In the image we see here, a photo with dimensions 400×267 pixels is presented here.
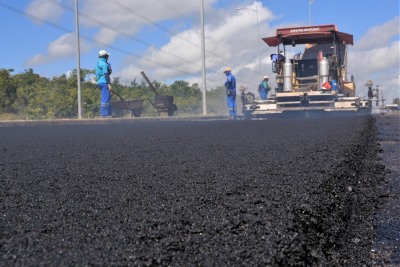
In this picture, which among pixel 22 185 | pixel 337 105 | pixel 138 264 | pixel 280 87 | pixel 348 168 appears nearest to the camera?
pixel 138 264

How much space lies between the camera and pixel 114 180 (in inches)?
92.4

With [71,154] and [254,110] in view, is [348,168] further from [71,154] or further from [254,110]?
[254,110]

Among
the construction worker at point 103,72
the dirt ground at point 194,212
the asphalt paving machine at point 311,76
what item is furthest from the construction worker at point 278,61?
the dirt ground at point 194,212

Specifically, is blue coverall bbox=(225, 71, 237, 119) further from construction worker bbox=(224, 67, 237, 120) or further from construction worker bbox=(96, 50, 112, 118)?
construction worker bbox=(96, 50, 112, 118)

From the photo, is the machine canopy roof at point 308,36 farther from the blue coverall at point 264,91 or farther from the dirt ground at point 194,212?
the dirt ground at point 194,212

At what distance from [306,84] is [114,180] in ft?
48.9

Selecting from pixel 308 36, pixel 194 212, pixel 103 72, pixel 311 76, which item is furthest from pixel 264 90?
pixel 194 212

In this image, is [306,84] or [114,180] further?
[306,84]

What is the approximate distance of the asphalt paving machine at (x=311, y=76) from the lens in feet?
51.2

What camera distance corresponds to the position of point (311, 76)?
653 inches

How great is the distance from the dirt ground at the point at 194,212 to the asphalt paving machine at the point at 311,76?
12860 millimetres

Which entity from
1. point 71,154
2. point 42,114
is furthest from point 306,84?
point 71,154

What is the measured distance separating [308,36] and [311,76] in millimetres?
1401

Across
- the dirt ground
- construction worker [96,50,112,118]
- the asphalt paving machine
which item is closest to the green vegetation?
construction worker [96,50,112,118]
